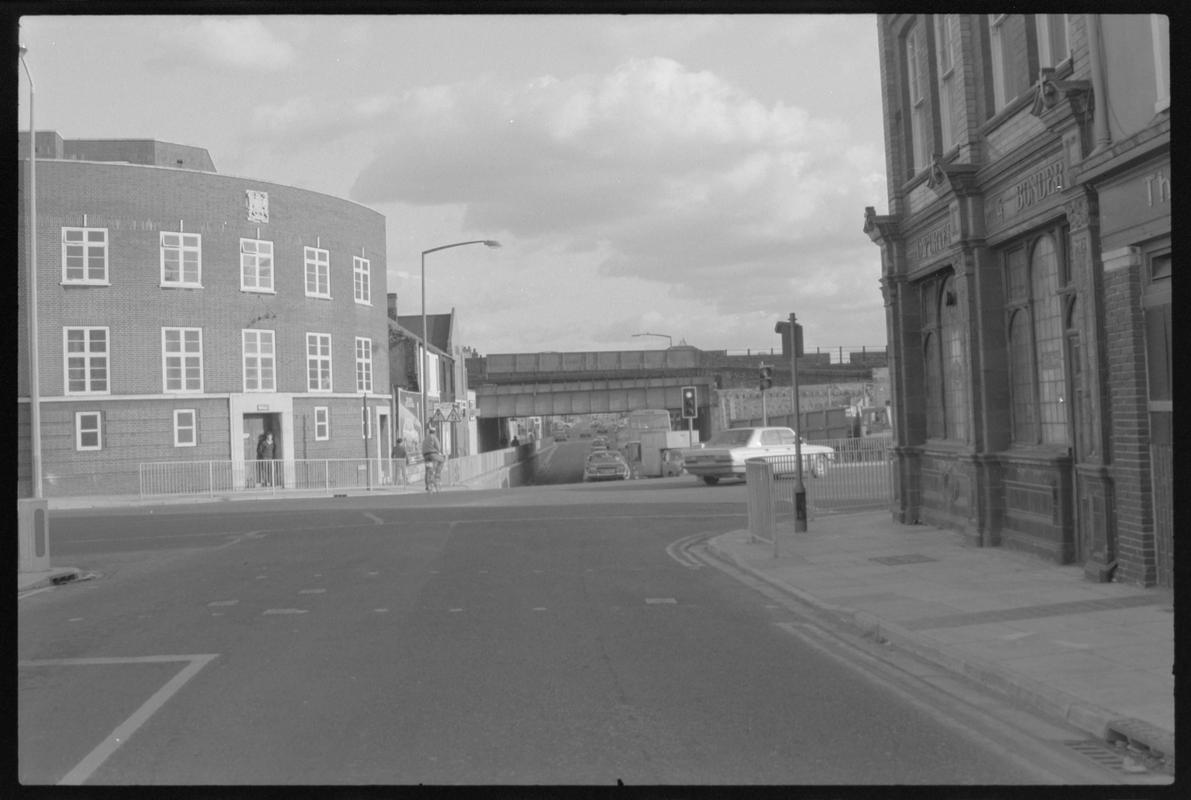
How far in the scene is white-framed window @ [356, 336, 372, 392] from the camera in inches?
1774

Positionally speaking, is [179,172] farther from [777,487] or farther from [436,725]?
[436,725]

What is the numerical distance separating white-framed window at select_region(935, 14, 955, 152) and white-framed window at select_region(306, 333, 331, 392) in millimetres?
30965

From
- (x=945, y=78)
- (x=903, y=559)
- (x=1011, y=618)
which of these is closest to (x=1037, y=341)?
(x=903, y=559)

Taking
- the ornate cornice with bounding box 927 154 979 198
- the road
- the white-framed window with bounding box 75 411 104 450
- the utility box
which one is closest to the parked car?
the white-framed window with bounding box 75 411 104 450

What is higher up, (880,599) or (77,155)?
(77,155)

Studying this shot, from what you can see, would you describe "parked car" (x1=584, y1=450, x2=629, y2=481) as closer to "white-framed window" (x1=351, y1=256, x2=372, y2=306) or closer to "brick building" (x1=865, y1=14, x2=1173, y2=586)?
"white-framed window" (x1=351, y1=256, x2=372, y2=306)

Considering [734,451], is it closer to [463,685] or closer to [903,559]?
[903,559]

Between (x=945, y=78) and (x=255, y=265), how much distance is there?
30.7 meters

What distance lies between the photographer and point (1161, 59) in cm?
974

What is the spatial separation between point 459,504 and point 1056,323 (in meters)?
16.4

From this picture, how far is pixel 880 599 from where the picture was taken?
10.8m

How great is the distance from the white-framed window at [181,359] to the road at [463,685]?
82.0 ft

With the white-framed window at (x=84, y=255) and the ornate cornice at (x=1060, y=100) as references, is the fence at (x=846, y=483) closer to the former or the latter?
the ornate cornice at (x=1060, y=100)
